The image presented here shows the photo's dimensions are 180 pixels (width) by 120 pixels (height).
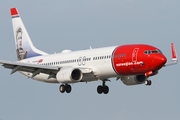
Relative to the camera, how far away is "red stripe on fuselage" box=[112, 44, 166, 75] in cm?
4691

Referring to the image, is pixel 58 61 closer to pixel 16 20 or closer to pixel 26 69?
pixel 26 69

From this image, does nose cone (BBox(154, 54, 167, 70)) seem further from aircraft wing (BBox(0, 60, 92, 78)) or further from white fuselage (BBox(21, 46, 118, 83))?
aircraft wing (BBox(0, 60, 92, 78))

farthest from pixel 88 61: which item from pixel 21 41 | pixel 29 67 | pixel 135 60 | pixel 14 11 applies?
pixel 14 11

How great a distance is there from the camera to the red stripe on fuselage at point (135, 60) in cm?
4691

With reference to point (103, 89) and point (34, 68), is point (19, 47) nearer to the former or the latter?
point (34, 68)

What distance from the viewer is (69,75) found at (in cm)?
5078

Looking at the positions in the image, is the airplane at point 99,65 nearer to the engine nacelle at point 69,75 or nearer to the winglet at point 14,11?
the engine nacelle at point 69,75

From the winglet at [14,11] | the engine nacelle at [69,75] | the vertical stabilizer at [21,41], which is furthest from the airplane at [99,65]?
the winglet at [14,11]

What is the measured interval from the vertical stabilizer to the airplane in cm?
364

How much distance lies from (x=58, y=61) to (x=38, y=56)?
6.73m

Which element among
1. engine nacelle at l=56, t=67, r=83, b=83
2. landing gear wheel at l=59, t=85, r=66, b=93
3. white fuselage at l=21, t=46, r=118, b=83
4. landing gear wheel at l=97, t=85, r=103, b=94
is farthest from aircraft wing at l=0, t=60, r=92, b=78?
landing gear wheel at l=97, t=85, r=103, b=94

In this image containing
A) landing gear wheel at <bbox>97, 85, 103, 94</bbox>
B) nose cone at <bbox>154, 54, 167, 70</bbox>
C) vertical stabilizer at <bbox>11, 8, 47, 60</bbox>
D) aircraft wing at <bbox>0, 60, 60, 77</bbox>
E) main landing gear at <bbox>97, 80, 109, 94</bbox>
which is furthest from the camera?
vertical stabilizer at <bbox>11, 8, 47, 60</bbox>

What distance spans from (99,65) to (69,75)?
394 centimetres

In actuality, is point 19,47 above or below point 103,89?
above
